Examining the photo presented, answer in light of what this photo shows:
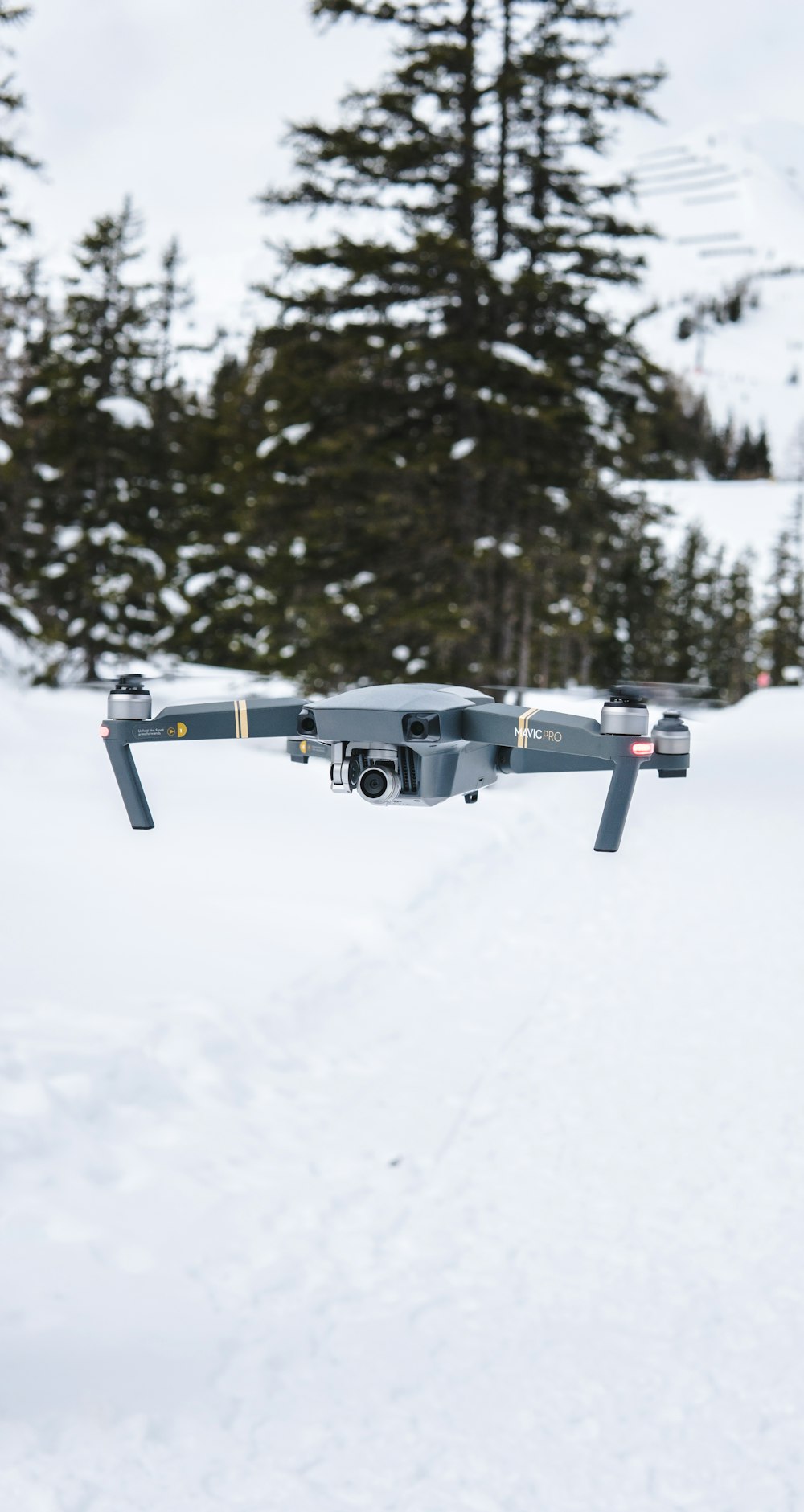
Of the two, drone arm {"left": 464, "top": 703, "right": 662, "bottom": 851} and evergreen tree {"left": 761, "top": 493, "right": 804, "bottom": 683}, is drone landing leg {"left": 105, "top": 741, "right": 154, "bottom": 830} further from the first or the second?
evergreen tree {"left": 761, "top": 493, "right": 804, "bottom": 683}

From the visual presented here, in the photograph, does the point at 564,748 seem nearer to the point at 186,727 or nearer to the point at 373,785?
the point at 373,785

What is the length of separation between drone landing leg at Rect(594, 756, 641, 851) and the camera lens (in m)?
0.34

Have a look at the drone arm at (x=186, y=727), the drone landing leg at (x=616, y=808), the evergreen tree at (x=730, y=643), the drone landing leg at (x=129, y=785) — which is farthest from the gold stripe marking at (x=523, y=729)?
the evergreen tree at (x=730, y=643)

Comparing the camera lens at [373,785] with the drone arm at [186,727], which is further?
the drone arm at [186,727]

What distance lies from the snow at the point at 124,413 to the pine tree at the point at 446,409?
1.51 feet

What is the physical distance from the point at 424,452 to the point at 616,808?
5.16 ft

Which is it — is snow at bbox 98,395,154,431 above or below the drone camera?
above

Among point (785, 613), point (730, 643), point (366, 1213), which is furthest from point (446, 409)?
point (785, 613)

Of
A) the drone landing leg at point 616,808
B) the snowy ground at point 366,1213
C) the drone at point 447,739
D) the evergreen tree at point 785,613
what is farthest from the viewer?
the evergreen tree at point 785,613

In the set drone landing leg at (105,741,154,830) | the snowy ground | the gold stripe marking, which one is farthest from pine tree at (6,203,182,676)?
the snowy ground

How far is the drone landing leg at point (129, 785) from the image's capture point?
1956 mm

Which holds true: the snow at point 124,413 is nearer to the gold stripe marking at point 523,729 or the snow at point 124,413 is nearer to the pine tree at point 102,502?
the pine tree at point 102,502

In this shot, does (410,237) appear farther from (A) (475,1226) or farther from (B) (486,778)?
(A) (475,1226)

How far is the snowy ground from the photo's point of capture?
52.9 ft
